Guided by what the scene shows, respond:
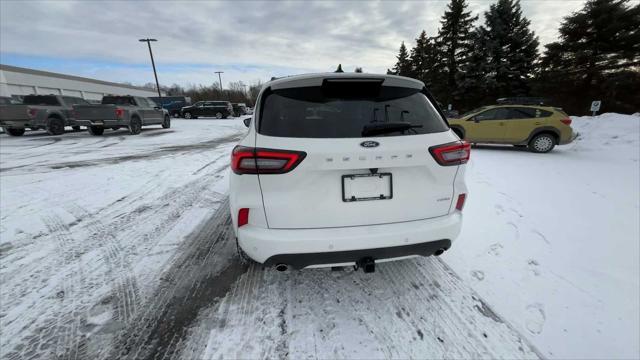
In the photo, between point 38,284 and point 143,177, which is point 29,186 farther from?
point 38,284

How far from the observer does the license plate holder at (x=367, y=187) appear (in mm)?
1908

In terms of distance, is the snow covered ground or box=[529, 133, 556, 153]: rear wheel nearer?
the snow covered ground

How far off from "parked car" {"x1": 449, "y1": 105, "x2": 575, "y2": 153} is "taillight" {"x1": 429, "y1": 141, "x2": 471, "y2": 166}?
7.77 meters

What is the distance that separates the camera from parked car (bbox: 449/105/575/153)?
853cm

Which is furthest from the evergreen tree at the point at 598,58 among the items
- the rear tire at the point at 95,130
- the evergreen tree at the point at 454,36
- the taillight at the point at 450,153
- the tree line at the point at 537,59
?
the rear tire at the point at 95,130

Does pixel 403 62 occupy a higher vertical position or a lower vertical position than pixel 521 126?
higher

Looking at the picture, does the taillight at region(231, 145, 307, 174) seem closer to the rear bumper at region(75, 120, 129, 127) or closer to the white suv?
the white suv

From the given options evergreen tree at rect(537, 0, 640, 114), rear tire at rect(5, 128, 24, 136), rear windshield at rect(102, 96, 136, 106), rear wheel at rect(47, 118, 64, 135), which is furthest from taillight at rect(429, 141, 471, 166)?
evergreen tree at rect(537, 0, 640, 114)

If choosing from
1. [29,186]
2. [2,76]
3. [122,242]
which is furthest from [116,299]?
[2,76]

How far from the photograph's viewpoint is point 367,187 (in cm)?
194

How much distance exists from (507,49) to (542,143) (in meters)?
20.8

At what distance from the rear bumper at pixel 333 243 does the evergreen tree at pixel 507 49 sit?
2744cm

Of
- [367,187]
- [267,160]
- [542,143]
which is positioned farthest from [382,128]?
[542,143]

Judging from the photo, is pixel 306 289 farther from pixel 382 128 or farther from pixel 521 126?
pixel 521 126
